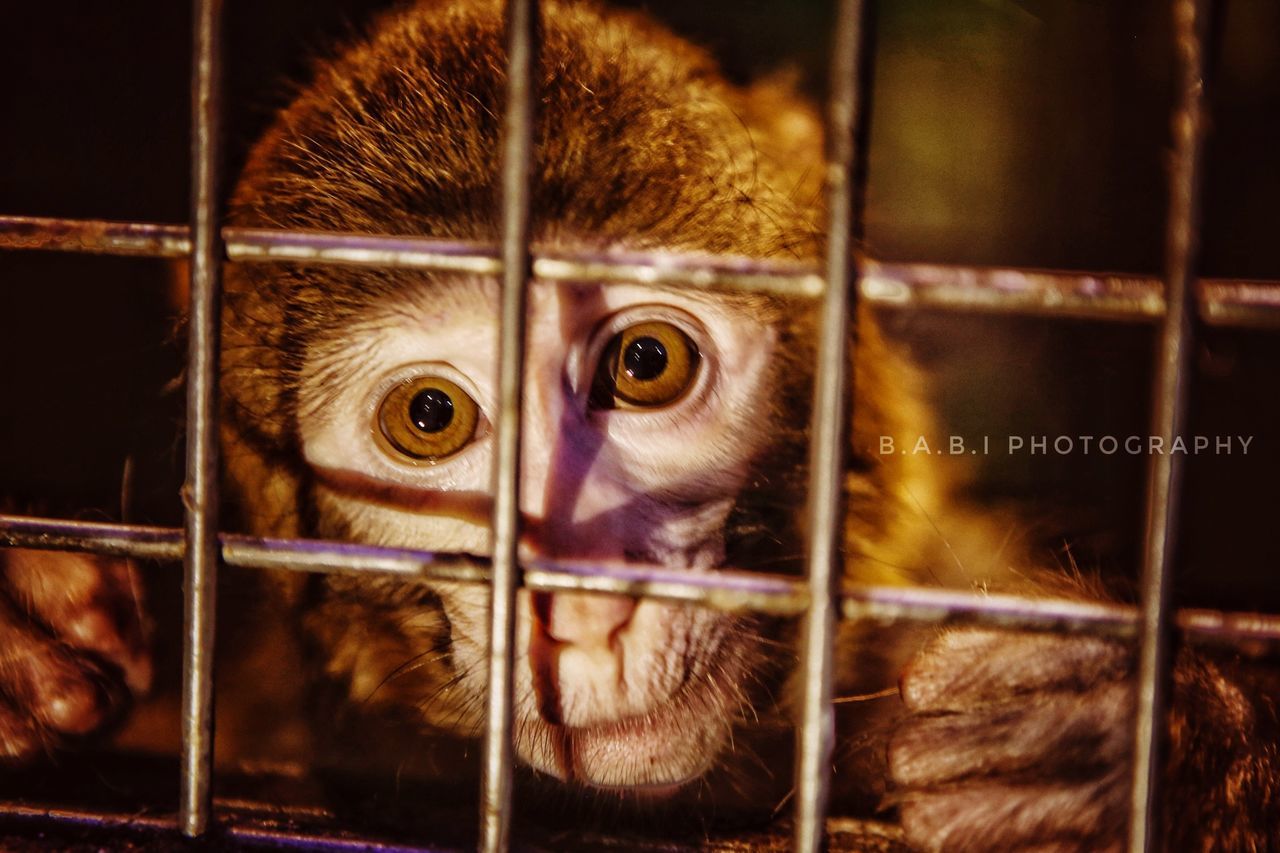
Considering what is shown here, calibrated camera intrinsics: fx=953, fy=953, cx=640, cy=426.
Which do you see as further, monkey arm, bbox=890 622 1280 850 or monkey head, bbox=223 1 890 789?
monkey head, bbox=223 1 890 789

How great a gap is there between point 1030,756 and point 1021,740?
0.02m

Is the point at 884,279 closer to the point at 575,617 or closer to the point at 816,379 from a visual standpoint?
the point at 816,379

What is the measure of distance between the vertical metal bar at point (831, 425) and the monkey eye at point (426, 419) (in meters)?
1.00

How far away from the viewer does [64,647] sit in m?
1.21

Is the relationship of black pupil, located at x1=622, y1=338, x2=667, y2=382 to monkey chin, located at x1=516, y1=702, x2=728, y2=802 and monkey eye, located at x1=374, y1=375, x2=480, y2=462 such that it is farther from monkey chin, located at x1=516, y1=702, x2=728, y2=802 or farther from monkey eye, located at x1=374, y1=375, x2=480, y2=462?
monkey chin, located at x1=516, y1=702, x2=728, y2=802

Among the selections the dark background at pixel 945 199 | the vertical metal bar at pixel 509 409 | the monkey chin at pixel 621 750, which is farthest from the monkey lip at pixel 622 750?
the dark background at pixel 945 199

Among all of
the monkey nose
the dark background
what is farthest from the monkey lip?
the dark background

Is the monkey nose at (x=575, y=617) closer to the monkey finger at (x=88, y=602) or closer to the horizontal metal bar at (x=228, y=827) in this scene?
the horizontal metal bar at (x=228, y=827)

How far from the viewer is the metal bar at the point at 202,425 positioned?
712 mm

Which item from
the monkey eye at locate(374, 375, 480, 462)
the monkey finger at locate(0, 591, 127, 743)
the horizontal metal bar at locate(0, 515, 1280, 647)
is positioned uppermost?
the monkey eye at locate(374, 375, 480, 462)

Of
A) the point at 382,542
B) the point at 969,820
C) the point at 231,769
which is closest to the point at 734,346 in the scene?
the point at 382,542

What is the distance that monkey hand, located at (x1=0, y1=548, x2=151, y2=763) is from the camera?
1120mm

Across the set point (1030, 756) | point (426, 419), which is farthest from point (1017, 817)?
point (426, 419)

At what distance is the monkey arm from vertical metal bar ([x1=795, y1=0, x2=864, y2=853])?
1.14ft
